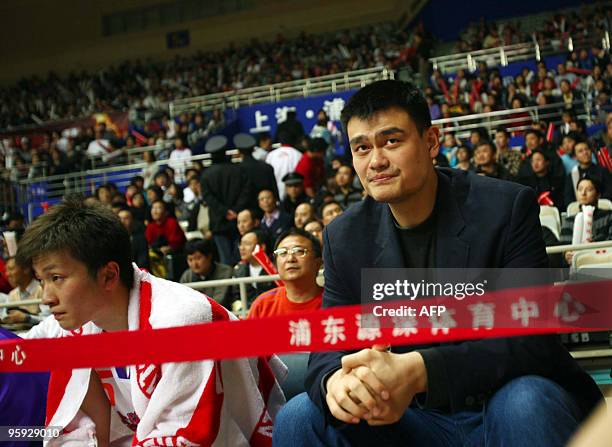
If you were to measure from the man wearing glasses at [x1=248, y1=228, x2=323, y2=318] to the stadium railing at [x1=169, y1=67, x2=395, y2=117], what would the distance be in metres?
10.2

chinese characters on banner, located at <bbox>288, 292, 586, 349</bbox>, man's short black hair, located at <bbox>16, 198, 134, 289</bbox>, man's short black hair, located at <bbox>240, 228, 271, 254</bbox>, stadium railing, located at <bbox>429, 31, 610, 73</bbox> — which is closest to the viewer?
chinese characters on banner, located at <bbox>288, 292, 586, 349</bbox>

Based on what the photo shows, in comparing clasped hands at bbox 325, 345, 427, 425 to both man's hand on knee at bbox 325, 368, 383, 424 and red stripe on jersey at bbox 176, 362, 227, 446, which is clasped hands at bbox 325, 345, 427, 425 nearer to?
man's hand on knee at bbox 325, 368, 383, 424

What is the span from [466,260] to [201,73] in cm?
1735

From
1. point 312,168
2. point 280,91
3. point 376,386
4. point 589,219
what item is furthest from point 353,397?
point 280,91

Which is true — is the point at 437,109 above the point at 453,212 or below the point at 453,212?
above

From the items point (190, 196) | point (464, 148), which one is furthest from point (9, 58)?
point (464, 148)

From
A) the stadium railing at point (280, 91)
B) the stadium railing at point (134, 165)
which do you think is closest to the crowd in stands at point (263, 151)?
the stadium railing at point (134, 165)

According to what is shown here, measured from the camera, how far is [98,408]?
2170mm

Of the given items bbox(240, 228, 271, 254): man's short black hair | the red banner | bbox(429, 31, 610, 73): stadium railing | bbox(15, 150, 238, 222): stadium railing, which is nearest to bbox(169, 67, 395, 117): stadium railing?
bbox(429, 31, 610, 73): stadium railing

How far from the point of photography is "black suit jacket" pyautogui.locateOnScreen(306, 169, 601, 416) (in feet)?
5.02

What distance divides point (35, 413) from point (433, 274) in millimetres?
1448

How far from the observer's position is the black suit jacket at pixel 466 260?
1.53 m

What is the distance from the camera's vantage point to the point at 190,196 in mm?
8891

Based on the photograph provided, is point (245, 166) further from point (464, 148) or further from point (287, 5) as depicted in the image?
point (287, 5)
